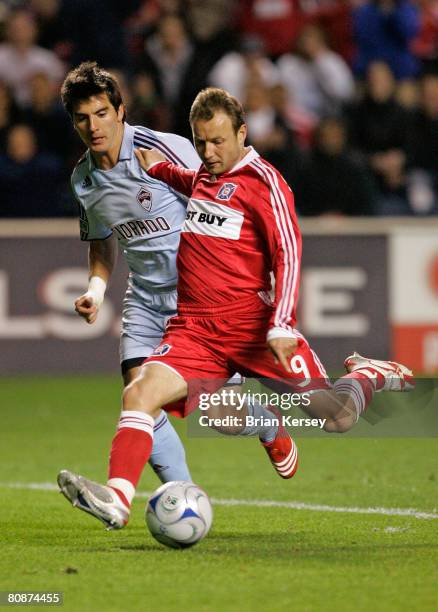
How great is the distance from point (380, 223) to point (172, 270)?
641 cm

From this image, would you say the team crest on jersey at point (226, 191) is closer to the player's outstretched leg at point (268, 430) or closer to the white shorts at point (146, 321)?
the white shorts at point (146, 321)

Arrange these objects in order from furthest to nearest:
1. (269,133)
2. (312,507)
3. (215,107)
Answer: (269,133)
(312,507)
(215,107)

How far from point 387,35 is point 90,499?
1103 cm

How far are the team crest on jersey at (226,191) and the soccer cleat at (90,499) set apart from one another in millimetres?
1425

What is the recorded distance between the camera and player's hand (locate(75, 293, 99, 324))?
611cm

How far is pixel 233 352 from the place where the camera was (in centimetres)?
598

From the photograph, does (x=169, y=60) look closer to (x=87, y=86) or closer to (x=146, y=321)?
(x=146, y=321)

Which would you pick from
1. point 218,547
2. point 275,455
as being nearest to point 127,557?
point 218,547

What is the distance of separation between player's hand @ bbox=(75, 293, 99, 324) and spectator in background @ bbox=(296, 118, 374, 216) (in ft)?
24.2

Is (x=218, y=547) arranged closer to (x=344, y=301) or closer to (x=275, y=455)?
(x=275, y=455)

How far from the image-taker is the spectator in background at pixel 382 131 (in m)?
13.9

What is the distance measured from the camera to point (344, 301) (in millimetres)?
12500

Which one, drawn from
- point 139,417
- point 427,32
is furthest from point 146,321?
point 427,32

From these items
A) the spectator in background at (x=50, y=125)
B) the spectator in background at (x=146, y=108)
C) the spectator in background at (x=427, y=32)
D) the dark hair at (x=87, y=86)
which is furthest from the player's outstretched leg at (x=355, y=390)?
the spectator in background at (x=427, y=32)
